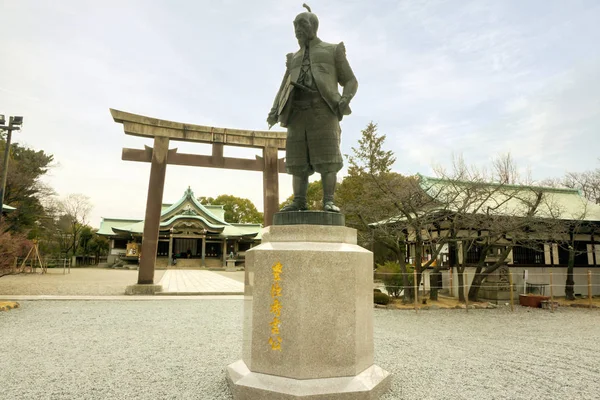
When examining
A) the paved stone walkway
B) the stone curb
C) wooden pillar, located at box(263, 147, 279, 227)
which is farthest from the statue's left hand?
the paved stone walkway

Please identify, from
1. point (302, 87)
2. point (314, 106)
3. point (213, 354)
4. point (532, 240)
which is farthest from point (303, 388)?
point (532, 240)

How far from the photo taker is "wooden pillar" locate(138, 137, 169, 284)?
11.3 metres

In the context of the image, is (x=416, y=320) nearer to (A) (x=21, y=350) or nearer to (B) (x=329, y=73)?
(B) (x=329, y=73)

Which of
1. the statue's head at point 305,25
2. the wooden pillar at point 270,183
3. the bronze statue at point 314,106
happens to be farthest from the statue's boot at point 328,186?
the wooden pillar at point 270,183

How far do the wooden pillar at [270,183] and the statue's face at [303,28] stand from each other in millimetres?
8445

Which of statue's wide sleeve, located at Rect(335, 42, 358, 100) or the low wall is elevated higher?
statue's wide sleeve, located at Rect(335, 42, 358, 100)

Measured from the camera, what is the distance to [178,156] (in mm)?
12039

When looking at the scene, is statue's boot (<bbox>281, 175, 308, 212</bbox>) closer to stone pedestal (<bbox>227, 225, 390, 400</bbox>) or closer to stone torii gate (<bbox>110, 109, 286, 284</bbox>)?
stone pedestal (<bbox>227, 225, 390, 400</bbox>)

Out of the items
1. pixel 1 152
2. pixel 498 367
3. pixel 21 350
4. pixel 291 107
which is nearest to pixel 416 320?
pixel 498 367

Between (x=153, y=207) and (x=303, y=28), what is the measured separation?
9.01 meters

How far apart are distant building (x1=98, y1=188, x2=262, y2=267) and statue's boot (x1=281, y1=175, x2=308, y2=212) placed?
2708 cm

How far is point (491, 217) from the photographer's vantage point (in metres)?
11.3

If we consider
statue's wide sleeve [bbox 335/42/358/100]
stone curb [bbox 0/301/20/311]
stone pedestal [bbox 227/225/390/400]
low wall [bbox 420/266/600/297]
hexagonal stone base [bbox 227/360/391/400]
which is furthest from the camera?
low wall [bbox 420/266/600/297]

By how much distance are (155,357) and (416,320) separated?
629 centimetres
